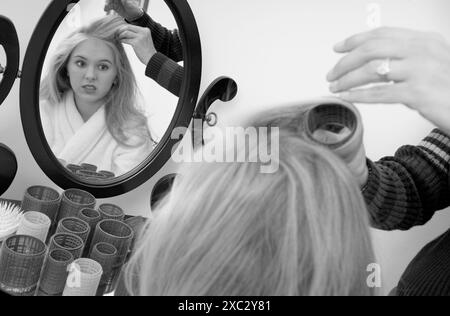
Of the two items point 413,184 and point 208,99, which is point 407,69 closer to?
point 413,184

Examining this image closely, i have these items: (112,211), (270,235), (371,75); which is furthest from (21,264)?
(371,75)

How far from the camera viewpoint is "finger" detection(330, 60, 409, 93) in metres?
0.47

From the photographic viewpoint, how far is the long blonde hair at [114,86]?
63cm

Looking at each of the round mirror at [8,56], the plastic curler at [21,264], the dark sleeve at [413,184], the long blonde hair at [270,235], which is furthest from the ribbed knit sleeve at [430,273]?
the round mirror at [8,56]

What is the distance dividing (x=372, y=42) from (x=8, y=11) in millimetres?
476

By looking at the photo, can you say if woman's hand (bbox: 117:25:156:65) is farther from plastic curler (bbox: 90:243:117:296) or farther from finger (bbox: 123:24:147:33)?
plastic curler (bbox: 90:243:117:296)

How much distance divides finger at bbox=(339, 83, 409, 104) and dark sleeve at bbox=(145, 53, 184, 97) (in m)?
0.28

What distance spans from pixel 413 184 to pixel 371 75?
21 centimetres

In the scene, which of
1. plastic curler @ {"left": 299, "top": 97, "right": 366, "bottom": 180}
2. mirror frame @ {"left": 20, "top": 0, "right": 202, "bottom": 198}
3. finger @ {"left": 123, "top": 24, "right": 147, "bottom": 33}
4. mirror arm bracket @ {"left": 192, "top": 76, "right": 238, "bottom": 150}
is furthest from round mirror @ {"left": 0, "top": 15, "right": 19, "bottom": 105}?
plastic curler @ {"left": 299, "top": 97, "right": 366, "bottom": 180}

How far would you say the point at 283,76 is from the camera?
734mm

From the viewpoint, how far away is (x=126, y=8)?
2.12ft
